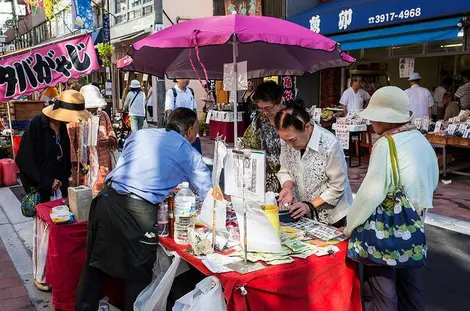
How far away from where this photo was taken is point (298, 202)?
3123 mm

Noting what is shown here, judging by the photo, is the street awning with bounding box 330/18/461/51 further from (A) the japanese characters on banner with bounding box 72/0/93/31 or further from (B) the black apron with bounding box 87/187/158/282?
(A) the japanese characters on banner with bounding box 72/0/93/31

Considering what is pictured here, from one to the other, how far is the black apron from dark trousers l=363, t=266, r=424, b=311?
139 cm

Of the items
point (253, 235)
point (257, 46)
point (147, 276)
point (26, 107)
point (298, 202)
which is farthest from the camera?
point (26, 107)

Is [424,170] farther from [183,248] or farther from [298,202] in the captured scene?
[183,248]

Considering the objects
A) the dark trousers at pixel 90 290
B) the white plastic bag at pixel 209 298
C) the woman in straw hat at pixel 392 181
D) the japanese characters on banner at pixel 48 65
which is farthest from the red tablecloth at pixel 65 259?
the japanese characters on banner at pixel 48 65

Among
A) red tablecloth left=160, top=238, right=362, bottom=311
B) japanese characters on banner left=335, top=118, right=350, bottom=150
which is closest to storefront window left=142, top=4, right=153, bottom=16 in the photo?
japanese characters on banner left=335, top=118, right=350, bottom=150

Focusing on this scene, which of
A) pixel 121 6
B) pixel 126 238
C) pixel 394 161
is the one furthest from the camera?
pixel 121 6

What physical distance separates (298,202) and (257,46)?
1923mm

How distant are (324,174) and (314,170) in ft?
0.24

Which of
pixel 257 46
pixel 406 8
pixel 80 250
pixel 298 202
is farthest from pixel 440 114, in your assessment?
pixel 80 250

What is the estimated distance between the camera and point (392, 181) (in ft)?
8.22

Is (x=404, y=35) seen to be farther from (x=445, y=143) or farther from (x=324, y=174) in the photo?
(x=324, y=174)

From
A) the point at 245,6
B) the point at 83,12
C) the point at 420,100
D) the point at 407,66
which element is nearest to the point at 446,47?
the point at 407,66

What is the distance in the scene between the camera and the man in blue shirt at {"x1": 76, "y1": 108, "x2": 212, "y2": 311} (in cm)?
281
